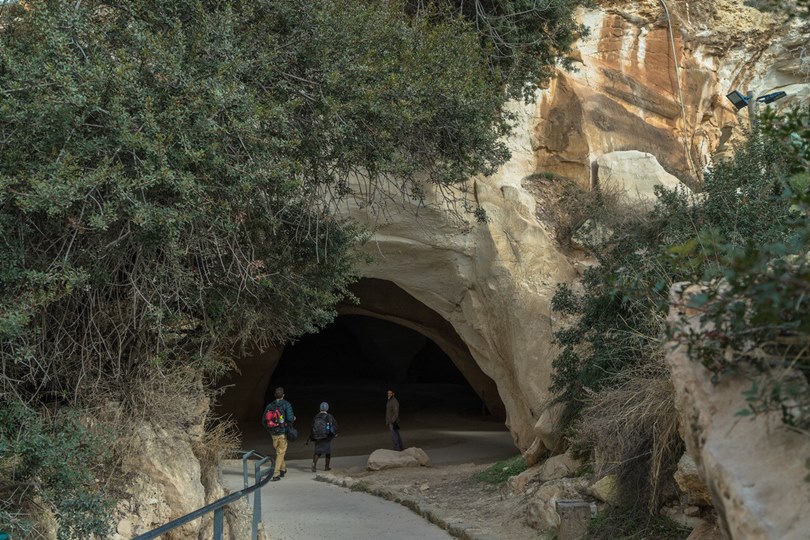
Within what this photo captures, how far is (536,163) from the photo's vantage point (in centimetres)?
1453

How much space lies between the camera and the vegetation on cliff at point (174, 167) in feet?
21.3

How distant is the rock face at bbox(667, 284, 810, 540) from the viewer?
2416 millimetres

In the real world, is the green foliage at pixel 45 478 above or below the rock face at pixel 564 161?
below

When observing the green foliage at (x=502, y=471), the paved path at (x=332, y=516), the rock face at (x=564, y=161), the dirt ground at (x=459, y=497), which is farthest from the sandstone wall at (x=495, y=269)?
the paved path at (x=332, y=516)

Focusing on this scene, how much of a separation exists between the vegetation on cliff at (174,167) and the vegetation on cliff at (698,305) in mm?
2403

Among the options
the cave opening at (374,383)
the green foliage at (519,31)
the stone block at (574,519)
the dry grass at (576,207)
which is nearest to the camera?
the stone block at (574,519)

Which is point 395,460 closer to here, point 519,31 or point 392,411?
point 392,411

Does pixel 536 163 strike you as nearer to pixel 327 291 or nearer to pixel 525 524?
pixel 327 291

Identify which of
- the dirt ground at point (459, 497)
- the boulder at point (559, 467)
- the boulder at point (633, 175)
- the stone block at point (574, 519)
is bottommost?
the dirt ground at point (459, 497)

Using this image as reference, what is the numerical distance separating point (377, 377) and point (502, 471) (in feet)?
60.5

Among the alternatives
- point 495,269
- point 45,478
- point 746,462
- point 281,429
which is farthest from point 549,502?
point 746,462

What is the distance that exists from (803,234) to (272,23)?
6402 mm

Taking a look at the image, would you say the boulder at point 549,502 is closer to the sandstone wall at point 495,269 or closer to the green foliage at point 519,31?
the sandstone wall at point 495,269

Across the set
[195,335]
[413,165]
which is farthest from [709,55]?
[195,335]
